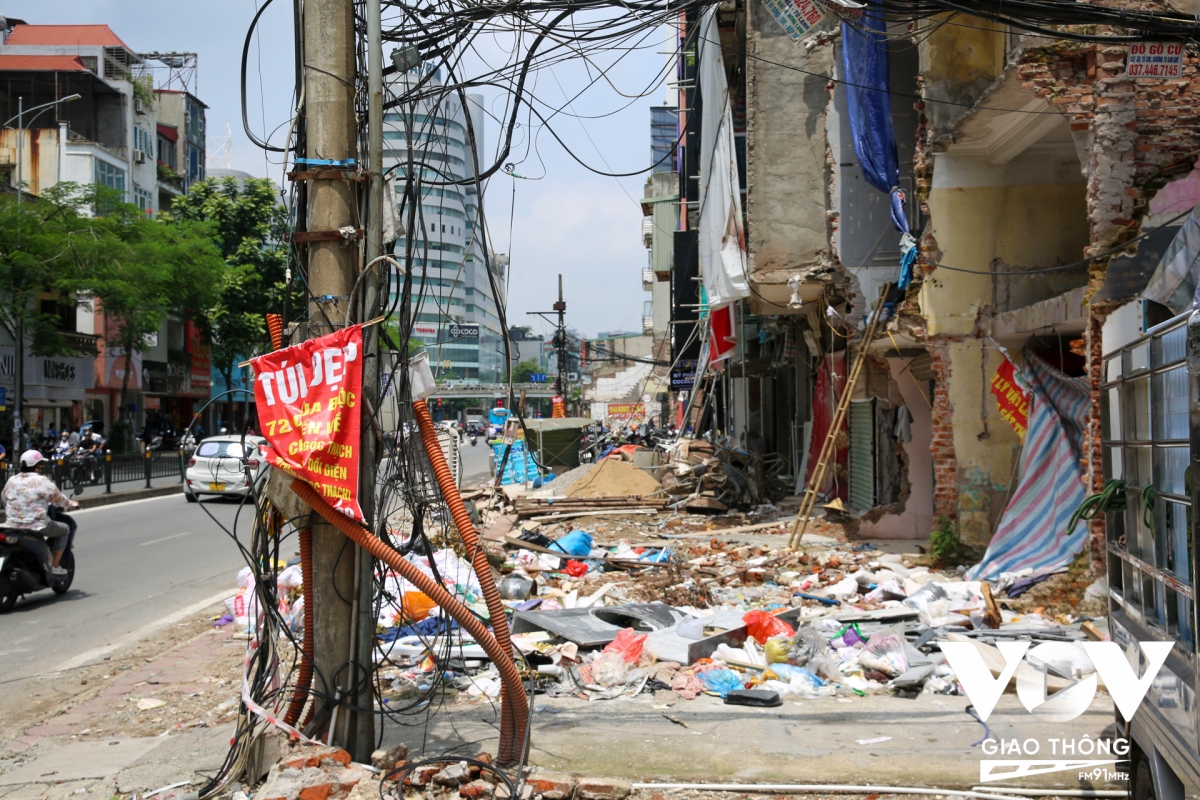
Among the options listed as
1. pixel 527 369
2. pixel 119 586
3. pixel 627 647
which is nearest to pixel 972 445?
pixel 627 647

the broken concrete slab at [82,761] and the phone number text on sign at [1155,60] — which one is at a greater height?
the phone number text on sign at [1155,60]

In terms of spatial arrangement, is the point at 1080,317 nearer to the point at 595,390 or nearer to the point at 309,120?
the point at 309,120

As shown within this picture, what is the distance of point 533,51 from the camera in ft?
23.1

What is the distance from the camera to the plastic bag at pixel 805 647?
730 cm

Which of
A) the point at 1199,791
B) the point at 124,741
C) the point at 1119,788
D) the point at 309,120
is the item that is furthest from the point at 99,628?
the point at 1199,791

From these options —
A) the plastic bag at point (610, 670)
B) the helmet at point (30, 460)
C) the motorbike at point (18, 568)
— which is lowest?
the plastic bag at point (610, 670)

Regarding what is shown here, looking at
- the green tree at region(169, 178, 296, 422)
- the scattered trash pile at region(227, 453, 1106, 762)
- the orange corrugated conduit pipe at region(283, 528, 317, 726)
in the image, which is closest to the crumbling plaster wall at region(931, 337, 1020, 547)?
the scattered trash pile at region(227, 453, 1106, 762)

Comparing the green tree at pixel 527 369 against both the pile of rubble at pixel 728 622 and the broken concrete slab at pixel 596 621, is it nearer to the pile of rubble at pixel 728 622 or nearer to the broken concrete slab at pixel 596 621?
the pile of rubble at pixel 728 622

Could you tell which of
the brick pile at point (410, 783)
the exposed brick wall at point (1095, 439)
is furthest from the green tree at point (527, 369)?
the brick pile at point (410, 783)

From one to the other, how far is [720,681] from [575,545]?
22.4 ft

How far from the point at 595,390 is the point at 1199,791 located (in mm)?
97578

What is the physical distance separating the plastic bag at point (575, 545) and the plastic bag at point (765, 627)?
521cm

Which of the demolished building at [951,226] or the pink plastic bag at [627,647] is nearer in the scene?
the pink plastic bag at [627,647]

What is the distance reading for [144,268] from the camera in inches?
1156
